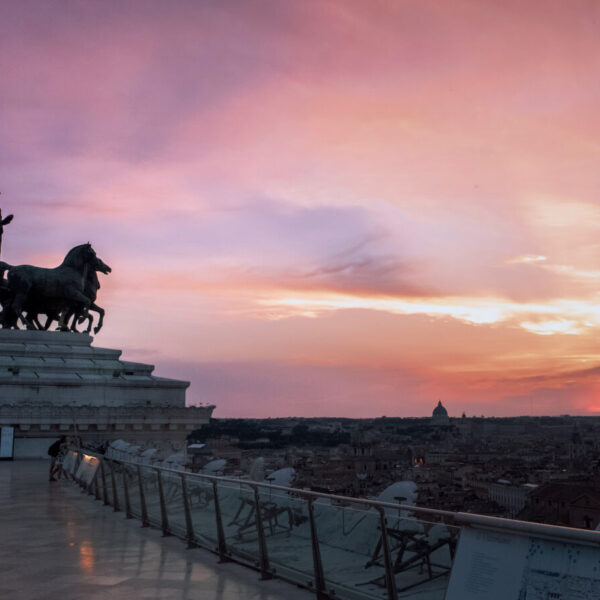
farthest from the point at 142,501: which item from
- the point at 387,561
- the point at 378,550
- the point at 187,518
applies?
the point at 387,561

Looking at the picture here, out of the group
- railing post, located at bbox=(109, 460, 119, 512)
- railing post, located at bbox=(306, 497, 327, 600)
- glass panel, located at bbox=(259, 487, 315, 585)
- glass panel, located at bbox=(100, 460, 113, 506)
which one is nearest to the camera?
railing post, located at bbox=(306, 497, 327, 600)

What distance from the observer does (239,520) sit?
8.62 meters

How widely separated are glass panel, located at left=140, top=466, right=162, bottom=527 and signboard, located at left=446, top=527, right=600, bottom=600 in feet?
23.5

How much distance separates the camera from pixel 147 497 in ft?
38.5

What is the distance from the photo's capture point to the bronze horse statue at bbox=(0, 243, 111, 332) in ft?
107

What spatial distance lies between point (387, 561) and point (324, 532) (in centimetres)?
101

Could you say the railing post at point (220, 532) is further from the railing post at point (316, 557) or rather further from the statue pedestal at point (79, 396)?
the statue pedestal at point (79, 396)

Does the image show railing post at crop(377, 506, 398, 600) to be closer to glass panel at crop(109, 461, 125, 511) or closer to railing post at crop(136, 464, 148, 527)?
railing post at crop(136, 464, 148, 527)

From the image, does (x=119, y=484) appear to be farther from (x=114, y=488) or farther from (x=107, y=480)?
(x=107, y=480)

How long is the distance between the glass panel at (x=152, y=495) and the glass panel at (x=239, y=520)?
258cm

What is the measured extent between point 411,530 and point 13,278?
29772 mm

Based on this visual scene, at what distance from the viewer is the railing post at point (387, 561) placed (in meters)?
6.08

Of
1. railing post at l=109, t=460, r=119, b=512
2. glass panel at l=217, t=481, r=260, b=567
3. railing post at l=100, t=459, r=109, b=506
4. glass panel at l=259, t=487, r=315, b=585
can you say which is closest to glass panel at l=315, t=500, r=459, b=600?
glass panel at l=259, t=487, r=315, b=585

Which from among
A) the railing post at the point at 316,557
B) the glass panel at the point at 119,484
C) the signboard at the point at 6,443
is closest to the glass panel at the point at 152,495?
the glass panel at the point at 119,484
